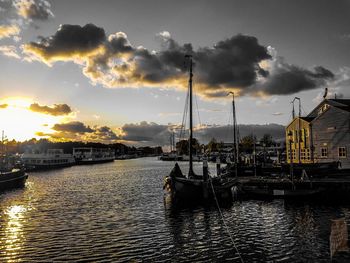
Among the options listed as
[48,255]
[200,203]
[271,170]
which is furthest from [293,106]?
[48,255]

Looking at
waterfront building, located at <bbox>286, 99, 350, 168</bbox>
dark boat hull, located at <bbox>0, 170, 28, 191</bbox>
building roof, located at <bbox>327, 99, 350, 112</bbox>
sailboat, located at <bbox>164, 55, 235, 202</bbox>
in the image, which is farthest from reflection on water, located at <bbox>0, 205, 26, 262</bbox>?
building roof, located at <bbox>327, 99, 350, 112</bbox>

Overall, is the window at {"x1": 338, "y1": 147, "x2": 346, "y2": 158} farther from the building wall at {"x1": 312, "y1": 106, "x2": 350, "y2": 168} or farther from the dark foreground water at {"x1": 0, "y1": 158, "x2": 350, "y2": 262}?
the dark foreground water at {"x1": 0, "y1": 158, "x2": 350, "y2": 262}

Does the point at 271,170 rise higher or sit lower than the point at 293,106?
lower

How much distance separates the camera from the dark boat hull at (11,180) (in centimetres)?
5494

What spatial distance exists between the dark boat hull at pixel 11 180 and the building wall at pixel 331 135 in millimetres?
57674

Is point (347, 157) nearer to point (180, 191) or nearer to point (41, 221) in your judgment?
point (180, 191)

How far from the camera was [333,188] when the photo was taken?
124 ft

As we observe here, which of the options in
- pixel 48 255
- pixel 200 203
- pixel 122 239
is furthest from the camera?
pixel 200 203

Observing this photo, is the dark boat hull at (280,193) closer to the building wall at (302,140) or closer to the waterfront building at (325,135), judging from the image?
the waterfront building at (325,135)

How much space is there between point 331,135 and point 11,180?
5965 centimetres

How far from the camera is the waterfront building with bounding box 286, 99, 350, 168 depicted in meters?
52.5

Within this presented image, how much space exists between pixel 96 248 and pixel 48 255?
9.51 feet

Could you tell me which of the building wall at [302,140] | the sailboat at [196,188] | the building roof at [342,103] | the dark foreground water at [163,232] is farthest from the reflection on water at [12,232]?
the building roof at [342,103]

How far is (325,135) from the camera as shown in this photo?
56.2m
